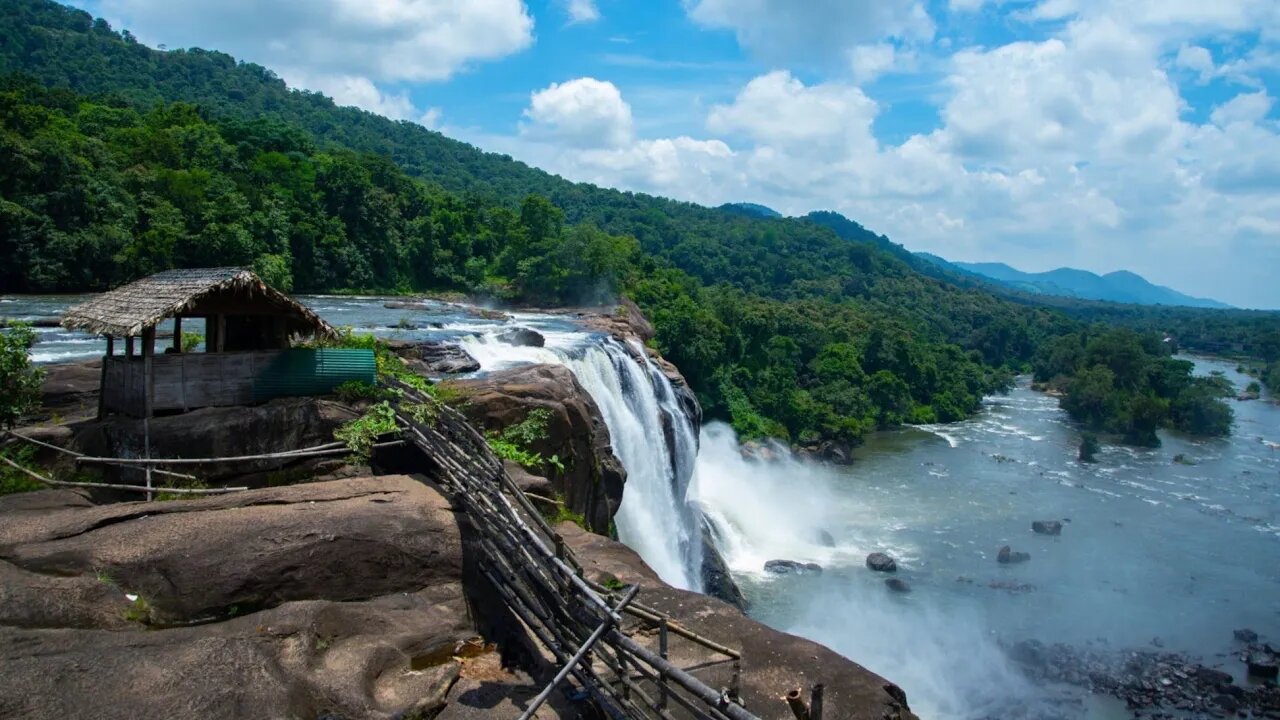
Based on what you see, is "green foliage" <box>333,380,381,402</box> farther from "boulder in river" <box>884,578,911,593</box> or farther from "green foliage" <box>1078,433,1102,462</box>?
"green foliage" <box>1078,433,1102,462</box>

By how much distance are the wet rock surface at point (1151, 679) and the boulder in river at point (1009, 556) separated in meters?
5.39

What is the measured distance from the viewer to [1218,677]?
2106 centimetres

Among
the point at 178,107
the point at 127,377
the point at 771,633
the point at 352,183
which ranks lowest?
the point at 771,633

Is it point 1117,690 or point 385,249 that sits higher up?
point 385,249

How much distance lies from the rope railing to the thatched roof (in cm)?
290

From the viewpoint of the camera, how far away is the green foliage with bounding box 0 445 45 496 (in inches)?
364

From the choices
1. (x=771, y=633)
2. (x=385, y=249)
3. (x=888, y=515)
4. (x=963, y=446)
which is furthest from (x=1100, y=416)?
(x=771, y=633)

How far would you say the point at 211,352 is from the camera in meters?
10.7

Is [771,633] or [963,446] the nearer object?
[771,633]

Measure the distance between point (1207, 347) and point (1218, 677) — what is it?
366 feet

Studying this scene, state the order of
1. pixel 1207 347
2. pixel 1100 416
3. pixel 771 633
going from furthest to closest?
pixel 1207 347 < pixel 1100 416 < pixel 771 633

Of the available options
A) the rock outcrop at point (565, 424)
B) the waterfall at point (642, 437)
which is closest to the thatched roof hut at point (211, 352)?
the rock outcrop at point (565, 424)

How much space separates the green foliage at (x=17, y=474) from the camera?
9258 mm

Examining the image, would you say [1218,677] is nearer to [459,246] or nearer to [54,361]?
[54,361]
